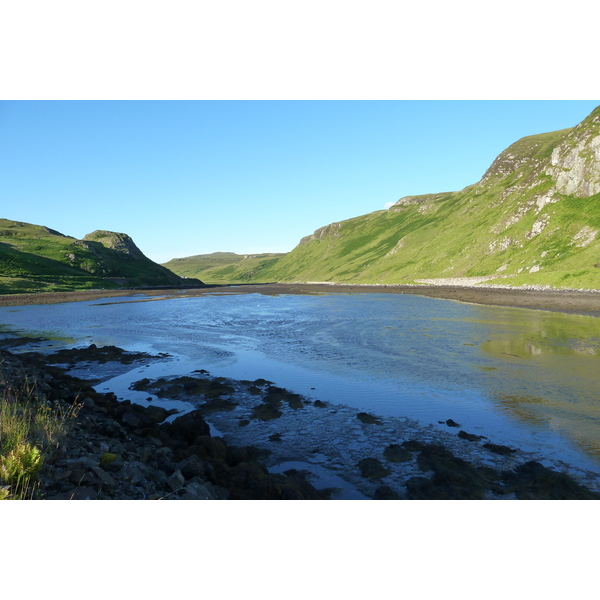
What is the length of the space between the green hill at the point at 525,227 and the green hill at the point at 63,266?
334 feet

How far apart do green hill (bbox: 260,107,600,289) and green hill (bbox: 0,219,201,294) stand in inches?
4002

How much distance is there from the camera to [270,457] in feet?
45.2

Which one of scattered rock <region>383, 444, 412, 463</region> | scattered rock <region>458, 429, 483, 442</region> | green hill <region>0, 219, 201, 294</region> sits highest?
green hill <region>0, 219, 201, 294</region>

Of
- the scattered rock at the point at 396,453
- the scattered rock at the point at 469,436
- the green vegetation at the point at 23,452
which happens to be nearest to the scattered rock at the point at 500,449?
the scattered rock at the point at 469,436

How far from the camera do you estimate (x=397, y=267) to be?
165m

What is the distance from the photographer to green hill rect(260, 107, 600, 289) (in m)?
91.1

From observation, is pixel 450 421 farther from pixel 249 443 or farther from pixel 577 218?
pixel 577 218

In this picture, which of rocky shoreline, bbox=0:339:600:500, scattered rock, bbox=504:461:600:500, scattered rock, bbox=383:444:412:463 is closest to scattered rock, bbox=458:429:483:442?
rocky shoreline, bbox=0:339:600:500

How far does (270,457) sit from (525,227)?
422 feet

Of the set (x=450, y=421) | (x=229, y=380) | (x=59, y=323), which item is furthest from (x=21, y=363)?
(x=59, y=323)

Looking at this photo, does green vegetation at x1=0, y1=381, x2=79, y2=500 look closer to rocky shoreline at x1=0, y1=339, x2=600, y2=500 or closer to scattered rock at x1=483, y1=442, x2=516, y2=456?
rocky shoreline at x1=0, y1=339, x2=600, y2=500

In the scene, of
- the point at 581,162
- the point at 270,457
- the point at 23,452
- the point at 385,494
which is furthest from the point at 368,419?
the point at 581,162

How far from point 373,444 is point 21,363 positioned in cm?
2211

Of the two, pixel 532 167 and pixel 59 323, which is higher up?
pixel 532 167
